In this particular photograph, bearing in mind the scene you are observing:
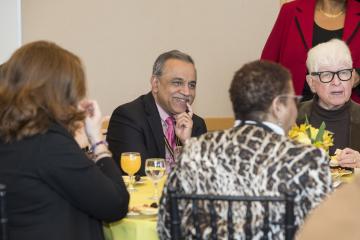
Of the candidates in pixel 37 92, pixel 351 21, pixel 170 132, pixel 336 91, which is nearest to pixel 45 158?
pixel 37 92

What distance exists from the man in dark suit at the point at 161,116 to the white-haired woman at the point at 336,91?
70cm

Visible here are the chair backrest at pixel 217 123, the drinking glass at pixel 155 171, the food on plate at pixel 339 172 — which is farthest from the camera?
the chair backrest at pixel 217 123

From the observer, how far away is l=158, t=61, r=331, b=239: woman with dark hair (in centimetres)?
176

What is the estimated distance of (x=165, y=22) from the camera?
16.6 feet

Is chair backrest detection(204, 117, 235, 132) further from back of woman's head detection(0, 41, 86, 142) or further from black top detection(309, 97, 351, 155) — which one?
back of woman's head detection(0, 41, 86, 142)

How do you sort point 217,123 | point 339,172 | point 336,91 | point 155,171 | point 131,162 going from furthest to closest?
point 217,123 → point 336,91 → point 339,172 → point 131,162 → point 155,171

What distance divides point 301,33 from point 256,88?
2344 mm

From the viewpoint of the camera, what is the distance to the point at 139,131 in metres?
3.21

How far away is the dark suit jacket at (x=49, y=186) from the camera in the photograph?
191 centimetres

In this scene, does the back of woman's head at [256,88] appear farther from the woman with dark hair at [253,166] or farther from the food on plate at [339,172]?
the food on plate at [339,172]

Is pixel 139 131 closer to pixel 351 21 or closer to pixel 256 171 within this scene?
pixel 256 171

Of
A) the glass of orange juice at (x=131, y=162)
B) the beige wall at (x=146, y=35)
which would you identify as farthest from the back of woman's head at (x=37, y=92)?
the beige wall at (x=146, y=35)

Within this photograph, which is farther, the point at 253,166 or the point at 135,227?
the point at 135,227

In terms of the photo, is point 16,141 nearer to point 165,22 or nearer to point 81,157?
point 81,157
